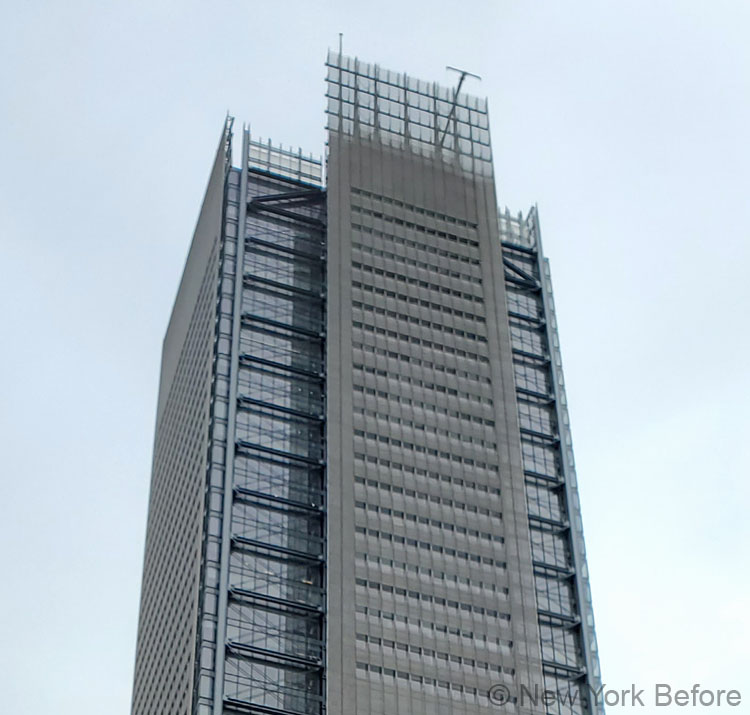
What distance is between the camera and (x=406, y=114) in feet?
578

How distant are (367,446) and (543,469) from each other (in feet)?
67.8

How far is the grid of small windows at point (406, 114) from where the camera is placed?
17325cm

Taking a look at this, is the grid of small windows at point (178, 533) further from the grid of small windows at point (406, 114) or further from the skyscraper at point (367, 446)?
the grid of small windows at point (406, 114)

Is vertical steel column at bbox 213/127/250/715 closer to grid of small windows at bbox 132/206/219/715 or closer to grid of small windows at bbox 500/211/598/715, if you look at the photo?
grid of small windows at bbox 132/206/219/715

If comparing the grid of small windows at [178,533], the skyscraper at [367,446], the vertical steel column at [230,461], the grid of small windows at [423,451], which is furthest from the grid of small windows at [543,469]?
the grid of small windows at [178,533]

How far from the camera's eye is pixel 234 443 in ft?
477

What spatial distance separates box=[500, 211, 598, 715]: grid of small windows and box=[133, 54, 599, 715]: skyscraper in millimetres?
231

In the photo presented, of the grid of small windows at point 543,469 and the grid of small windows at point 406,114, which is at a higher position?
the grid of small windows at point 406,114

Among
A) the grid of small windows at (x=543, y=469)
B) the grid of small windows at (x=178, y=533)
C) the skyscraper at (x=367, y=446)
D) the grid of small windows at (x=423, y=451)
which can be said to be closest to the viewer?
the skyscraper at (x=367, y=446)

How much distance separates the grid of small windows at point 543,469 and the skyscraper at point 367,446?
0.23 metres

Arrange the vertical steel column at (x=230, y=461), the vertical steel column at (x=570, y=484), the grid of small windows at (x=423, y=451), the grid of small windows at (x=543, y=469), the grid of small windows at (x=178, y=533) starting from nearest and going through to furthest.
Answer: the vertical steel column at (x=230, y=461), the grid of small windows at (x=423, y=451), the grid of small windows at (x=178, y=533), the grid of small windows at (x=543, y=469), the vertical steel column at (x=570, y=484)

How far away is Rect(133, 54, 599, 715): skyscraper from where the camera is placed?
136 metres

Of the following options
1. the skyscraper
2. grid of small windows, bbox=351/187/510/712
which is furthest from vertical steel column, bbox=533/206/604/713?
grid of small windows, bbox=351/187/510/712

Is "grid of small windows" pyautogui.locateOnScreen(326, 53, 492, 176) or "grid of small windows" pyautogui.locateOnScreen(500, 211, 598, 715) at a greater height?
"grid of small windows" pyautogui.locateOnScreen(326, 53, 492, 176)
